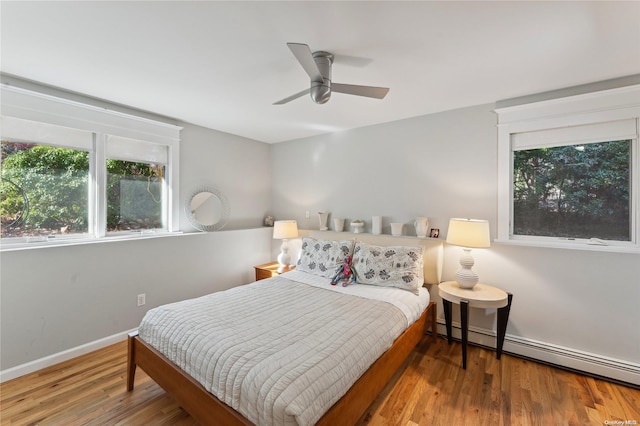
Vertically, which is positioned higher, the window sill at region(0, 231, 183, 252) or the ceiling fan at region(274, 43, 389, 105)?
the ceiling fan at region(274, 43, 389, 105)

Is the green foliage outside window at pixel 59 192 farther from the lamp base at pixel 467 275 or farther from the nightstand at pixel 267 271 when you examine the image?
the lamp base at pixel 467 275

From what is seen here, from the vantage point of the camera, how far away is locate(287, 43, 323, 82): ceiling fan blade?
57.1 inches

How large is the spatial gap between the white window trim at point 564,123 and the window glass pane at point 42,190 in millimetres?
4228

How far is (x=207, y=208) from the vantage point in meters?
3.72

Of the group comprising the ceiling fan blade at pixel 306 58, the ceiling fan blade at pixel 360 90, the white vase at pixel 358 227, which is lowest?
the white vase at pixel 358 227

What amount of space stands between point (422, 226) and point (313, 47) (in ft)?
7.01

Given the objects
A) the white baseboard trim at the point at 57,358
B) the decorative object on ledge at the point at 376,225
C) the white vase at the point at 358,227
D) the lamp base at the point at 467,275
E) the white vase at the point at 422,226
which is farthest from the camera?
the white vase at the point at 358,227

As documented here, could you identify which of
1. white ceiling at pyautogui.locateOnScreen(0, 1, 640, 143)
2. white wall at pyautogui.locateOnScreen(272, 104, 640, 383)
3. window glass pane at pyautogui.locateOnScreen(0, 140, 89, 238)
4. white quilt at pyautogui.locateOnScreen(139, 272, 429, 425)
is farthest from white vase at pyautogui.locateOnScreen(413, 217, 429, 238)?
window glass pane at pyautogui.locateOnScreen(0, 140, 89, 238)

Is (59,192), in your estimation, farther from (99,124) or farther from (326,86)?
(326,86)

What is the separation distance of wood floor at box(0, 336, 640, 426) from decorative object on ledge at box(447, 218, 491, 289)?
76 centimetres

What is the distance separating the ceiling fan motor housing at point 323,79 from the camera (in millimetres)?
1836

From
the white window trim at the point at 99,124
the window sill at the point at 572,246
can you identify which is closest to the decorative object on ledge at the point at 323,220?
the white window trim at the point at 99,124

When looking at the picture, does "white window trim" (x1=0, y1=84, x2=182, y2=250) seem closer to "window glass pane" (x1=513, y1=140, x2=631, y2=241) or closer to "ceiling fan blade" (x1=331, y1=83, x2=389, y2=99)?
"ceiling fan blade" (x1=331, y1=83, x2=389, y2=99)

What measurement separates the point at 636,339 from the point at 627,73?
7.02ft
